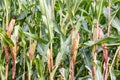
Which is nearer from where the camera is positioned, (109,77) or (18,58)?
(109,77)

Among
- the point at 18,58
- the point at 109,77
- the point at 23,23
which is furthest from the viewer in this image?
the point at 23,23

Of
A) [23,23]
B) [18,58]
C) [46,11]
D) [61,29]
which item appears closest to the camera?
[46,11]

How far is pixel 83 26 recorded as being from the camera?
152 centimetres

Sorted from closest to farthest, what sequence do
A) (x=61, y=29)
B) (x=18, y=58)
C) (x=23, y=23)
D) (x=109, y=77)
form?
1. (x=61, y=29)
2. (x=109, y=77)
3. (x=18, y=58)
4. (x=23, y=23)

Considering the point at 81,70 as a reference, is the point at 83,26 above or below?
above

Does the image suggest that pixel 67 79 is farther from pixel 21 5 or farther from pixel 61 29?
pixel 21 5

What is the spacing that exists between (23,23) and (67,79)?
1.76 feet

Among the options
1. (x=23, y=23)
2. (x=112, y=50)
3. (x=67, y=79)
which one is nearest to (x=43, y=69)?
(x=67, y=79)

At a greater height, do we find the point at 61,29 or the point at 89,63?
the point at 61,29

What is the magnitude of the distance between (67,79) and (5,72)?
297 mm

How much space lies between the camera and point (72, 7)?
4.43 ft

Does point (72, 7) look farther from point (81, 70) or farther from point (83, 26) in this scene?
point (81, 70)

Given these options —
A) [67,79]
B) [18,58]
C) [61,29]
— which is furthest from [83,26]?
[18,58]

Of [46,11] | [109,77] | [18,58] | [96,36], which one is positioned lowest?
[109,77]
